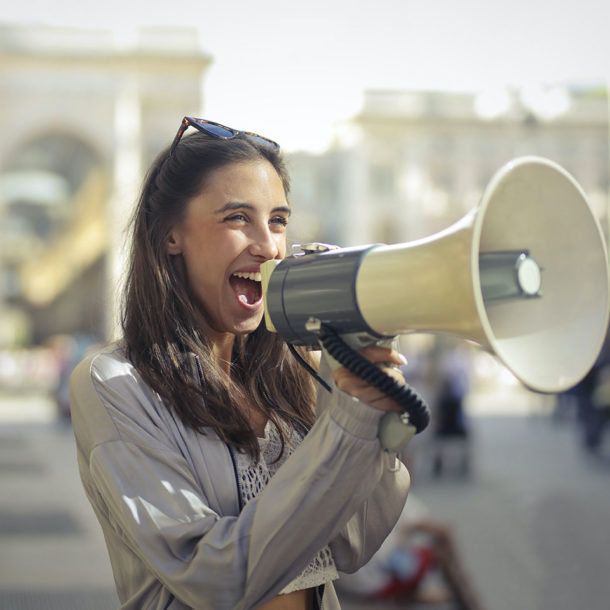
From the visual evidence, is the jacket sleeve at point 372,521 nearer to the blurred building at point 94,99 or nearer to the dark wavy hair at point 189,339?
the dark wavy hair at point 189,339

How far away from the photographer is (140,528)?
4.04 ft

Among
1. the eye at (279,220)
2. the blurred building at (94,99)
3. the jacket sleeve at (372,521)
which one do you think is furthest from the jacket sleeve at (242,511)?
the blurred building at (94,99)

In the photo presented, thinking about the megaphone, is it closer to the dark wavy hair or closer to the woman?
the woman

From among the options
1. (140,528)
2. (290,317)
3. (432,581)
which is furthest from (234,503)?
(432,581)

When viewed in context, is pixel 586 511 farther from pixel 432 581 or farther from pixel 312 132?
pixel 312 132

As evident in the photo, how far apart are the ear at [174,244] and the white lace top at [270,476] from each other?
1.09 feet

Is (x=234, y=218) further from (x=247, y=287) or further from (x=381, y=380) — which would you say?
(x=381, y=380)

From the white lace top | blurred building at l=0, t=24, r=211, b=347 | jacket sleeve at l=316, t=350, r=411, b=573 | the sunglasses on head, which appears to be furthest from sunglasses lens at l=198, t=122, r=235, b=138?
blurred building at l=0, t=24, r=211, b=347

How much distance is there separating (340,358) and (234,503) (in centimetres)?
32

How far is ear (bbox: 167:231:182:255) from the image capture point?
5.15 ft

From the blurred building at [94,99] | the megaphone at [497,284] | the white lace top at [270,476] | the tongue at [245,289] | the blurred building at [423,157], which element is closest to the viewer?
the megaphone at [497,284]

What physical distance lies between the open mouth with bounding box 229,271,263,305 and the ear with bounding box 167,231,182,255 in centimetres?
12

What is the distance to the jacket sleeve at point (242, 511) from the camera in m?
1.18

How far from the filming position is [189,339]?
151 cm
